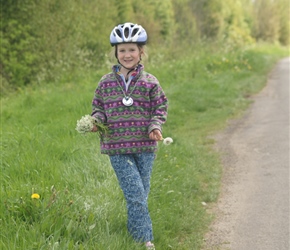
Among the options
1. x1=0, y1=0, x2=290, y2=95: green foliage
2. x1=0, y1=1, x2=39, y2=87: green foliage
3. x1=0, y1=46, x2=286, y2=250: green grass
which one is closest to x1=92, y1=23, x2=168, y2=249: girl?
x1=0, y1=46, x2=286, y2=250: green grass

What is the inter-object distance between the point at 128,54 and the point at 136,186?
3.48ft

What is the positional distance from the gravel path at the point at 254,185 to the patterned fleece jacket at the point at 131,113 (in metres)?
1.40

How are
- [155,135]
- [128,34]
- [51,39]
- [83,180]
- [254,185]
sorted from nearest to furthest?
[155,135], [128,34], [83,180], [254,185], [51,39]

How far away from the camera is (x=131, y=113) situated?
359 cm

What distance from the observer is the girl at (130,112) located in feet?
11.8

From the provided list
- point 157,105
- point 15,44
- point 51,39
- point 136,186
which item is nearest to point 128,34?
point 157,105

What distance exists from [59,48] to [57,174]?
11388 millimetres

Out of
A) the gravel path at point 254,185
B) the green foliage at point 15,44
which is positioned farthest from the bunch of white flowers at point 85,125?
the green foliage at point 15,44

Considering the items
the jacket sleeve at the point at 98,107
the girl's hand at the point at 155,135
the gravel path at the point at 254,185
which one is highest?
the jacket sleeve at the point at 98,107

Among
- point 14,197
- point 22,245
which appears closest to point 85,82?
point 14,197

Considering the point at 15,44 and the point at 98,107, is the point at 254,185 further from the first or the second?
the point at 15,44

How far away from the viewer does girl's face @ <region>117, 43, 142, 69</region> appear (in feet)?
11.9

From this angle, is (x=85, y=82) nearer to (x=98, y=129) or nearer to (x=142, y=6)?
(x=98, y=129)

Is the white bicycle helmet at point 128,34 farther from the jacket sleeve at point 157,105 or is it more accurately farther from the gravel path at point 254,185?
the gravel path at point 254,185
